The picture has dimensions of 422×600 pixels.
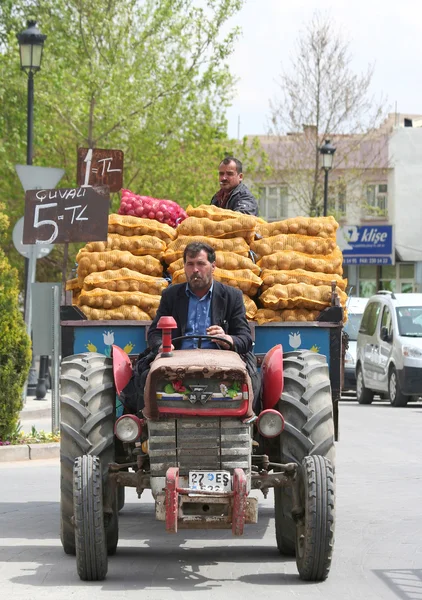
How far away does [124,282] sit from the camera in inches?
432

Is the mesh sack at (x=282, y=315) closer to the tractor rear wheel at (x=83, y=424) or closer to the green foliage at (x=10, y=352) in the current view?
the tractor rear wheel at (x=83, y=424)

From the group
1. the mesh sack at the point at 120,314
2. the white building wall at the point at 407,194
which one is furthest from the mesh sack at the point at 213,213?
the white building wall at the point at 407,194

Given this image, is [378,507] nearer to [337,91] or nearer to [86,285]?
[86,285]

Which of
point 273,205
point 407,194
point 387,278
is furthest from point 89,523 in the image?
point 273,205

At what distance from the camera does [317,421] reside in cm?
862

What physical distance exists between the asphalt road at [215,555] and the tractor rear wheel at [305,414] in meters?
0.55

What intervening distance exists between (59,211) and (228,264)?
4320 millimetres

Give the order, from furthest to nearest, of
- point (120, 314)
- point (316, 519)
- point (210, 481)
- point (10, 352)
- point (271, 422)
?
1. point (10, 352)
2. point (120, 314)
3. point (271, 422)
4. point (316, 519)
5. point (210, 481)

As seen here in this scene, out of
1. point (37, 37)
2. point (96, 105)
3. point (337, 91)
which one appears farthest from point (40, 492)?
point (337, 91)

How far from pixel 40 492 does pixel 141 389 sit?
464cm

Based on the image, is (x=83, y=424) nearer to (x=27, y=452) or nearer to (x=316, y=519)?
(x=316, y=519)

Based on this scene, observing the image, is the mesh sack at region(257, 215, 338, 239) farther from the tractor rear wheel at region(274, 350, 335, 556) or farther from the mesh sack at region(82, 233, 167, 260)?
the tractor rear wheel at region(274, 350, 335, 556)

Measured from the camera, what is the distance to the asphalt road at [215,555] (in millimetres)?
8133

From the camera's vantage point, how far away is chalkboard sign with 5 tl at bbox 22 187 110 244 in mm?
13688
